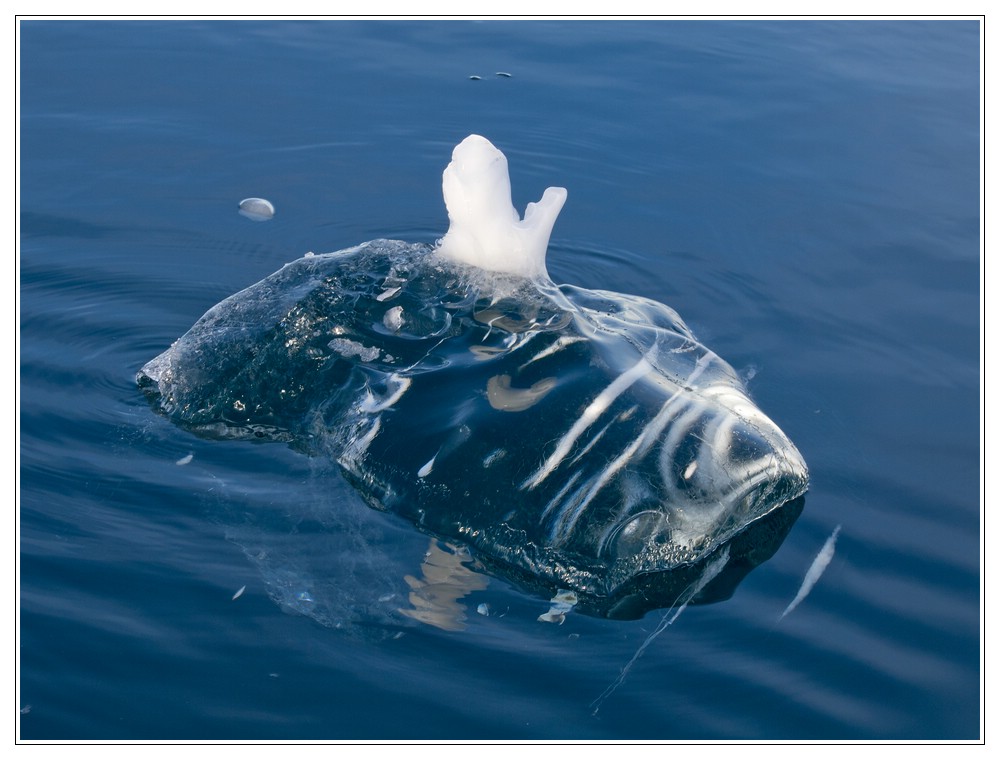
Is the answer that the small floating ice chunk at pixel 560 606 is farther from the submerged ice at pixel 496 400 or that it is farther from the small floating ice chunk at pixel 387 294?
the small floating ice chunk at pixel 387 294

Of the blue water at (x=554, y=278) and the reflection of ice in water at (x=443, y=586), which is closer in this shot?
the blue water at (x=554, y=278)

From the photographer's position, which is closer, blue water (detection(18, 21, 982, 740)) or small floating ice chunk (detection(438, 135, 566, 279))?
blue water (detection(18, 21, 982, 740))

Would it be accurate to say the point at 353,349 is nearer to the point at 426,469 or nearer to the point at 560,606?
the point at 426,469

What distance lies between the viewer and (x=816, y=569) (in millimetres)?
3844

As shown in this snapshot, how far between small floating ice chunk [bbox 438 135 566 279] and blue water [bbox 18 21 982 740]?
1.07m

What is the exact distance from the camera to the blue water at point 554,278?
336cm

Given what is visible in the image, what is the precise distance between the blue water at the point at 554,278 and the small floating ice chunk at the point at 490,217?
107 centimetres

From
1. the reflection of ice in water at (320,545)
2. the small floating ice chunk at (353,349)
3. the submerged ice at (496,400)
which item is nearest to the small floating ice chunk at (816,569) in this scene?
the submerged ice at (496,400)

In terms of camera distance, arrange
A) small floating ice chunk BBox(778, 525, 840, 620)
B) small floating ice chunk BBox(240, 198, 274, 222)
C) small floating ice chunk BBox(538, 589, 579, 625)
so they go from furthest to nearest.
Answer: small floating ice chunk BBox(240, 198, 274, 222), small floating ice chunk BBox(778, 525, 840, 620), small floating ice chunk BBox(538, 589, 579, 625)

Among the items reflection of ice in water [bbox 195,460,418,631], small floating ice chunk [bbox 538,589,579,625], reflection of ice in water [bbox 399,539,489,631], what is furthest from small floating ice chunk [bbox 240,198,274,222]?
small floating ice chunk [bbox 538,589,579,625]

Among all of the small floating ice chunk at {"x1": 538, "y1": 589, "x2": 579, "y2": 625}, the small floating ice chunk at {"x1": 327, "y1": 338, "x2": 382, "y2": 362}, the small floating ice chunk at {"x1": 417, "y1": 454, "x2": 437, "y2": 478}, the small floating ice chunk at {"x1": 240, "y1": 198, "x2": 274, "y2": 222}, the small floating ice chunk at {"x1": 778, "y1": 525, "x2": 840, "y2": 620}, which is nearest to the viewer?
the small floating ice chunk at {"x1": 538, "y1": 589, "x2": 579, "y2": 625}

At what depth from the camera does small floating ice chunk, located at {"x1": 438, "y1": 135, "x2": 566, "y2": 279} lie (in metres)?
4.38

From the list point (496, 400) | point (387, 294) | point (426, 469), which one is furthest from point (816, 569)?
point (387, 294)

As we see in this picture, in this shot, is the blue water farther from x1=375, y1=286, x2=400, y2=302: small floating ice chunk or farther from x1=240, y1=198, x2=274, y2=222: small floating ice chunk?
x1=375, y1=286, x2=400, y2=302: small floating ice chunk
